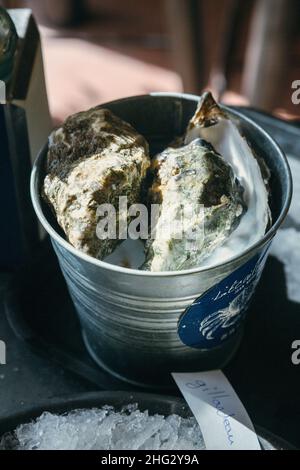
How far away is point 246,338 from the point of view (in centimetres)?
66

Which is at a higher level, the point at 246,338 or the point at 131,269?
the point at 131,269

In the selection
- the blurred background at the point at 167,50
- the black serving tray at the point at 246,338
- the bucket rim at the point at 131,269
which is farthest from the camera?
the blurred background at the point at 167,50

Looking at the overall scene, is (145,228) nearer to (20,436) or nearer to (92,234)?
(92,234)

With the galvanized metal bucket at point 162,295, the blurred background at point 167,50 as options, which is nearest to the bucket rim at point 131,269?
the galvanized metal bucket at point 162,295

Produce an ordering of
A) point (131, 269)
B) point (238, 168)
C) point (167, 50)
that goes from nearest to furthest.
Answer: point (131, 269) → point (238, 168) → point (167, 50)

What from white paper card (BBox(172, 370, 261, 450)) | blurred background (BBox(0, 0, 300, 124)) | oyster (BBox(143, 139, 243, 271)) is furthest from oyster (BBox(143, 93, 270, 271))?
blurred background (BBox(0, 0, 300, 124))

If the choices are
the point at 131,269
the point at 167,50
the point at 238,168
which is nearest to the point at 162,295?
the point at 131,269

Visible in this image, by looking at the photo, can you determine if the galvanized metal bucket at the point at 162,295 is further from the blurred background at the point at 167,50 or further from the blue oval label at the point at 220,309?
the blurred background at the point at 167,50

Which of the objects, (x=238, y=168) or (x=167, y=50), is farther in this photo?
(x=167, y=50)

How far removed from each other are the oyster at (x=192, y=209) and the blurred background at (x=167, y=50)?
0.68 m

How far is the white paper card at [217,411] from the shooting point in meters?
0.53

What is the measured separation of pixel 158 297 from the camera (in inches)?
19.8

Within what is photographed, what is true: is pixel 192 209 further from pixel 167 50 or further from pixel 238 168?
pixel 167 50

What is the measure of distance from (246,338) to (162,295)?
0.19 meters
